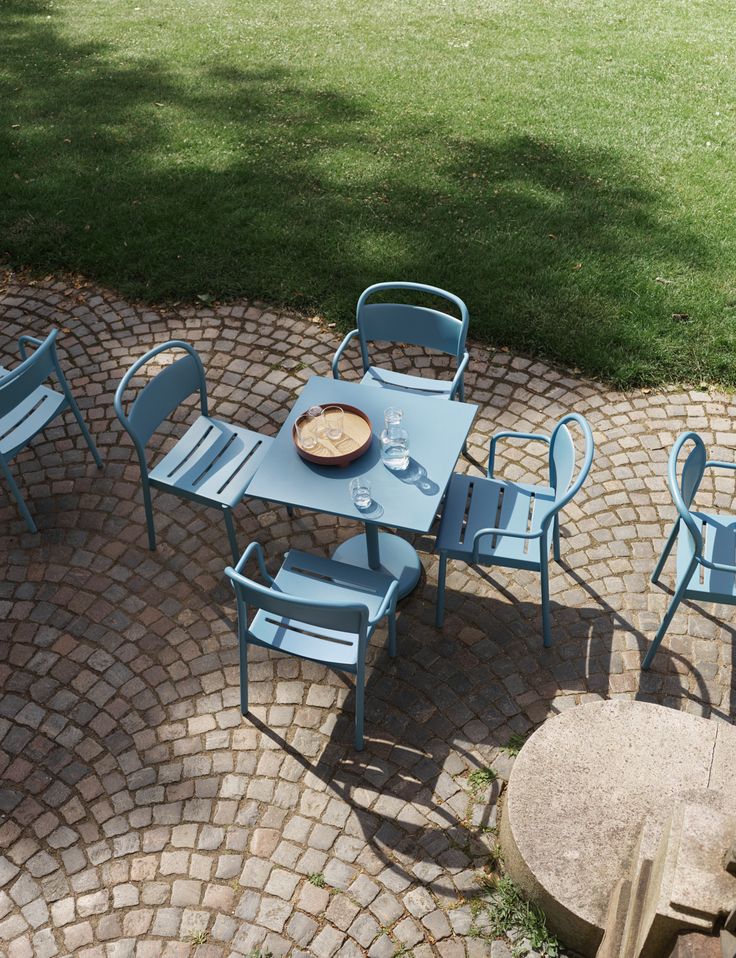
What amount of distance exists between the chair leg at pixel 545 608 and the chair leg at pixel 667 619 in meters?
0.55

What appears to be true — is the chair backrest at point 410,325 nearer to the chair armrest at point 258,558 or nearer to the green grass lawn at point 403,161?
the green grass lawn at point 403,161

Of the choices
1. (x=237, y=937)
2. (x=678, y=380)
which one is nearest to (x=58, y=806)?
(x=237, y=937)

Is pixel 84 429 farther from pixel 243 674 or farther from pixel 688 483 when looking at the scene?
pixel 688 483

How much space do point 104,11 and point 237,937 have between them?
577 inches

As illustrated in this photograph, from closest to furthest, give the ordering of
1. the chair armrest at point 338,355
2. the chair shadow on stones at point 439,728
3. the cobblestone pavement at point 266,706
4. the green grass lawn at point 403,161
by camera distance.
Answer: the cobblestone pavement at point 266,706
the chair shadow on stones at point 439,728
the chair armrest at point 338,355
the green grass lawn at point 403,161

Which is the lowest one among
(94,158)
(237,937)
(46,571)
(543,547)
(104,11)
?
(237,937)

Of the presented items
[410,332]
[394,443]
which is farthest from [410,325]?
[394,443]

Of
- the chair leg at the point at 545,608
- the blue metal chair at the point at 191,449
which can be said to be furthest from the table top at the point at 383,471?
the chair leg at the point at 545,608

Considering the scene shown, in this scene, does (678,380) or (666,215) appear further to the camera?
(666,215)

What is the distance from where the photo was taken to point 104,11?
551 inches

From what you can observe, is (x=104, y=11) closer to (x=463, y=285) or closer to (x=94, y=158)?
(x=94, y=158)

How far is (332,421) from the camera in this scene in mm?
4926

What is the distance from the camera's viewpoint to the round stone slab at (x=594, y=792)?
12.2 feet

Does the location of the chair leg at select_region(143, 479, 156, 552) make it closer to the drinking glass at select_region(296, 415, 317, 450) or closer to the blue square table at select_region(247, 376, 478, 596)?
the blue square table at select_region(247, 376, 478, 596)
